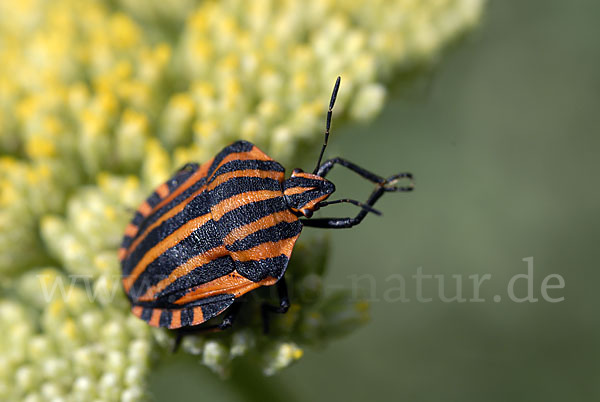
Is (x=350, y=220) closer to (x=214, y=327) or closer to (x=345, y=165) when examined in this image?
(x=345, y=165)

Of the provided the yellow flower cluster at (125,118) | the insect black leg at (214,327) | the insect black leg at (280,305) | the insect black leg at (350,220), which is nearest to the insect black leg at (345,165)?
the insect black leg at (350,220)

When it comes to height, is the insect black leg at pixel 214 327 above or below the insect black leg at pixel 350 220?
below

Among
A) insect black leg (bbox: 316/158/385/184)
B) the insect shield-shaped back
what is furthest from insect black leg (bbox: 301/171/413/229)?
the insect shield-shaped back

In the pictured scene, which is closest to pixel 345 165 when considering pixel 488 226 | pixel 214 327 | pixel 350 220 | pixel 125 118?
pixel 350 220

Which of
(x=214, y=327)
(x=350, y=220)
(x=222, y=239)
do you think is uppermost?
(x=350, y=220)

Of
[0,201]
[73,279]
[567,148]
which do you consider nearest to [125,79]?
[0,201]

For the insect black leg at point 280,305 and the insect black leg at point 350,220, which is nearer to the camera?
the insect black leg at point 280,305

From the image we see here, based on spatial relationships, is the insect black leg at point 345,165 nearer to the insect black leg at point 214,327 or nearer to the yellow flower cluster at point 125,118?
the yellow flower cluster at point 125,118

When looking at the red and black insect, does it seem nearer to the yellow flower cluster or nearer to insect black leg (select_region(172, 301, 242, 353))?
insect black leg (select_region(172, 301, 242, 353))
